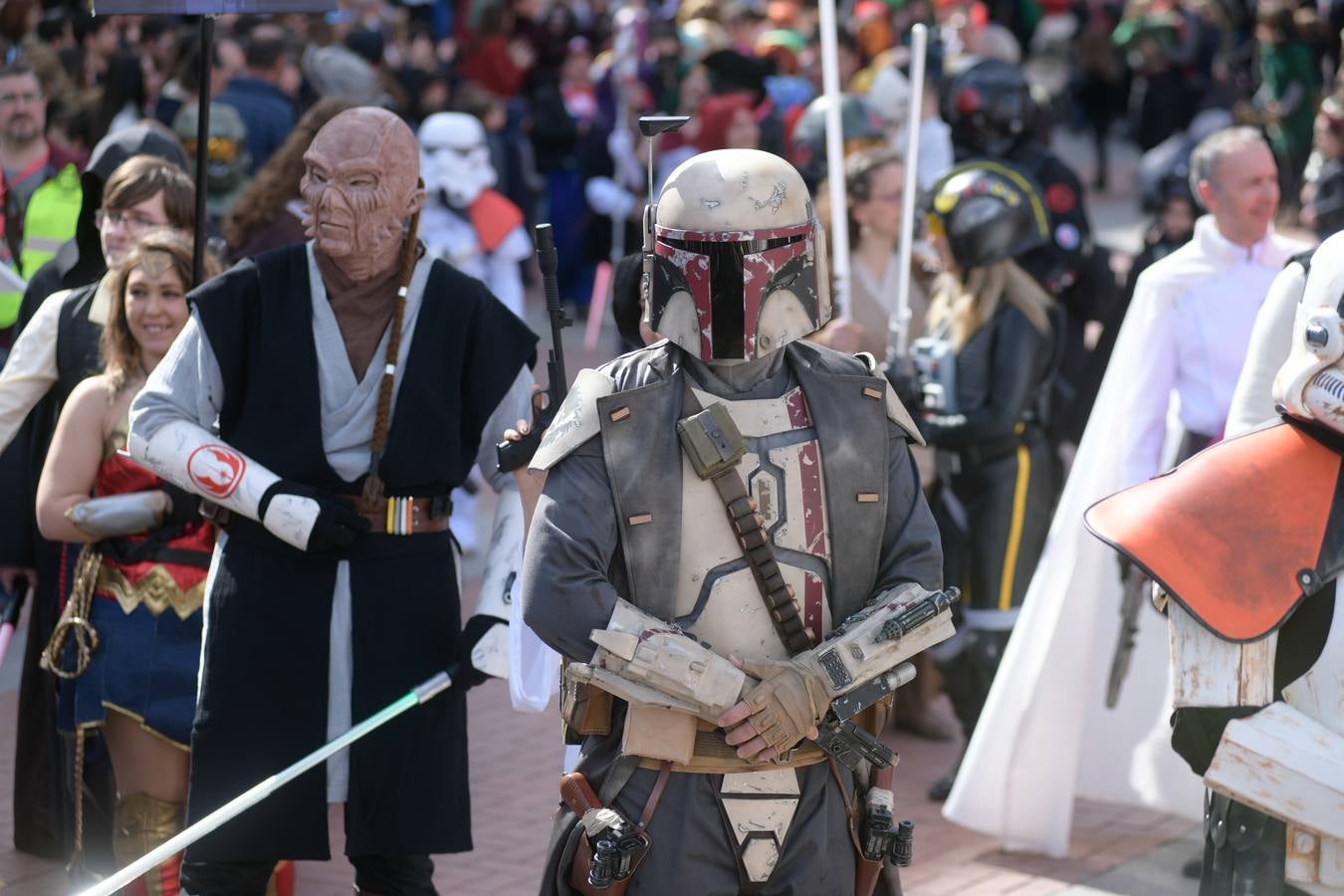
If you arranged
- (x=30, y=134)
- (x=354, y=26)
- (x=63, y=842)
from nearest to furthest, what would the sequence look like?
1. (x=63, y=842)
2. (x=30, y=134)
3. (x=354, y=26)

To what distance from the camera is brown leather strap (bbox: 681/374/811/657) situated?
3.28 metres

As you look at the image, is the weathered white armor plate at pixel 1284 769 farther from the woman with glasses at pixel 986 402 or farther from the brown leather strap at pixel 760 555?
the woman with glasses at pixel 986 402

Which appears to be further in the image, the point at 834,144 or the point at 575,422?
the point at 834,144

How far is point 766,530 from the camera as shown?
3.32 metres

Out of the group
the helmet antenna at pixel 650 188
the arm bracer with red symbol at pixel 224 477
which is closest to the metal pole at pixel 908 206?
the helmet antenna at pixel 650 188

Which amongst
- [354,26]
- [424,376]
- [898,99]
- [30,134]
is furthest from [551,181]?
[424,376]

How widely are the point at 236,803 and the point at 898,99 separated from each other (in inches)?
288

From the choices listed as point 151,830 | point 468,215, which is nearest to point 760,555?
point 151,830

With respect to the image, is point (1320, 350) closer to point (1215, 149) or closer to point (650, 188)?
point (650, 188)

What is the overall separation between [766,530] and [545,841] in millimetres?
2810

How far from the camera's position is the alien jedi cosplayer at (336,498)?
13.8 ft

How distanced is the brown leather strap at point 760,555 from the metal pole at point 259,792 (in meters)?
1.19

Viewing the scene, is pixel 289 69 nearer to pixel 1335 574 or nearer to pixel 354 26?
pixel 354 26

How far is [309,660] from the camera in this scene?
4238 millimetres
